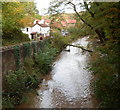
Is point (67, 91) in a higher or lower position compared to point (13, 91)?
lower

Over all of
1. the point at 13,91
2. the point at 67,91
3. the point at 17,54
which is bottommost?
the point at 67,91

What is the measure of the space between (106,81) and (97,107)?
232 centimetres

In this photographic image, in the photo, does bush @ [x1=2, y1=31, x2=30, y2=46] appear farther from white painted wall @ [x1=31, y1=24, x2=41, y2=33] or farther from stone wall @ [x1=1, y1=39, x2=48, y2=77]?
white painted wall @ [x1=31, y1=24, x2=41, y2=33]

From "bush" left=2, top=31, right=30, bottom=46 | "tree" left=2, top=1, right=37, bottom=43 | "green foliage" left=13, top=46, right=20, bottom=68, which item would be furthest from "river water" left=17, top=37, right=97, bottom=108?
"tree" left=2, top=1, right=37, bottom=43

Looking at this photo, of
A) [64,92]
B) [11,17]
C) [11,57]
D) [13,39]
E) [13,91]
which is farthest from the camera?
[13,39]

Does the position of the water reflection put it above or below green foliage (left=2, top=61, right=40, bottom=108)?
below

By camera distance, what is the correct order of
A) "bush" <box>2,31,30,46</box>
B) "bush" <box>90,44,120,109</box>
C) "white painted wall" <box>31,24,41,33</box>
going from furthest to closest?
"white painted wall" <box>31,24,41,33</box>, "bush" <box>2,31,30,46</box>, "bush" <box>90,44,120,109</box>

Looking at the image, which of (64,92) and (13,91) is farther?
(64,92)

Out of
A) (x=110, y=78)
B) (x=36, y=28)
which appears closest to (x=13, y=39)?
(x=110, y=78)

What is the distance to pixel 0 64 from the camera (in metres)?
6.40

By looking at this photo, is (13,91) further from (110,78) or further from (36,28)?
(36,28)

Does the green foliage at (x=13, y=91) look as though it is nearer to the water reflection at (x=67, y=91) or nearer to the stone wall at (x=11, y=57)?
the stone wall at (x=11, y=57)

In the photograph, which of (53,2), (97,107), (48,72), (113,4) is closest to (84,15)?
(53,2)

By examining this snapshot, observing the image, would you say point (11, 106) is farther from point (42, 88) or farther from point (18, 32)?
point (18, 32)
